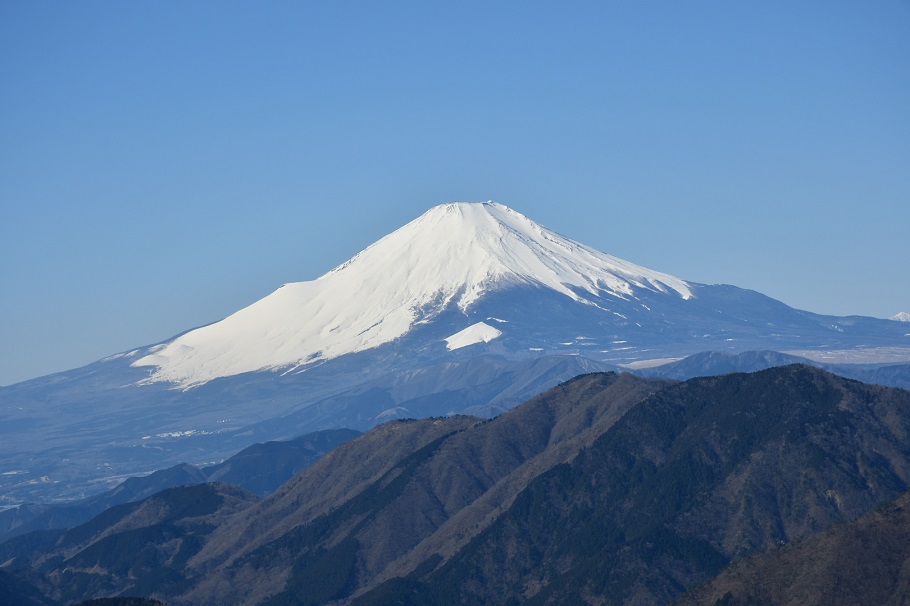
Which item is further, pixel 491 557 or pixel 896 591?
pixel 491 557

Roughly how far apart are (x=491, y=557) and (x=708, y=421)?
2759 cm

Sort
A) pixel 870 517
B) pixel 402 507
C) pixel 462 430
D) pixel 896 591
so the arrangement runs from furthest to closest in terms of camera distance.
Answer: pixel 462 430, pixel 402 507, pixel 870 517, pixel 896 591

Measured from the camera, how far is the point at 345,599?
162 m

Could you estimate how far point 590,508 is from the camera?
160 meters

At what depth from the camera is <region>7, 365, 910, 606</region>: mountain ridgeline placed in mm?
140625

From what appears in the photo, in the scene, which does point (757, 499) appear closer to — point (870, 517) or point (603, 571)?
point (603, 571)

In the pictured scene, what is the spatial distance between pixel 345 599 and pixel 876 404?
55.1 m

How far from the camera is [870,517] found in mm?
116812

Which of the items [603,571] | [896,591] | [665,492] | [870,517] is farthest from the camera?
[665,492]

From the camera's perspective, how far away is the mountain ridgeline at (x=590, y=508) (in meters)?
141

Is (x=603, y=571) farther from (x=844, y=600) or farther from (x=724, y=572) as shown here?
(x=844, y=600)

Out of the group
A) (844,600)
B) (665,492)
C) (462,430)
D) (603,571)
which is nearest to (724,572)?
(844,600)

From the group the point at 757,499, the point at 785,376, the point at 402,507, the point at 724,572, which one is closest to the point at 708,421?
the point at 785,376

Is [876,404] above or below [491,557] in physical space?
above
